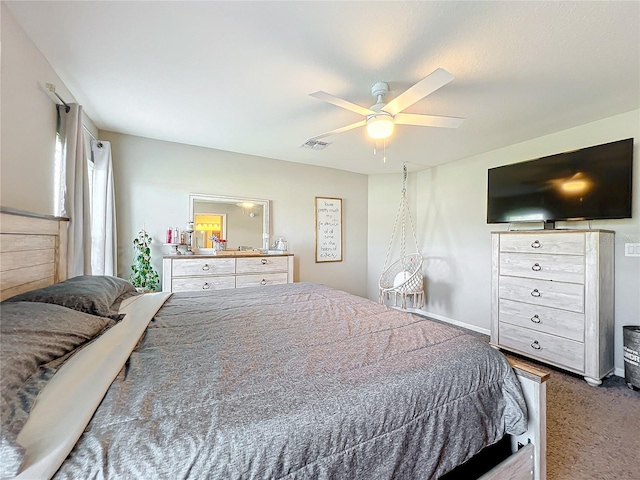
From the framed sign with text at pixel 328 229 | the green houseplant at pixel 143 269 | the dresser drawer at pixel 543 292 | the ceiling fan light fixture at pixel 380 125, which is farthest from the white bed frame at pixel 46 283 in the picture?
the framed sign with text at pixel 328 229

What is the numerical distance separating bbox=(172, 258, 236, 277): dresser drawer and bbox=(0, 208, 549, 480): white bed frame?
132cm

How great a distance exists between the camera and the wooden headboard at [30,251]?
52.3 inches

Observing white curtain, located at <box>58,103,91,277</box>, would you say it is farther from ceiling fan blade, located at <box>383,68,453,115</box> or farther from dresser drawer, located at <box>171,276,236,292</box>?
ceiling fan blade, located at <box>383,68,453,115</box>

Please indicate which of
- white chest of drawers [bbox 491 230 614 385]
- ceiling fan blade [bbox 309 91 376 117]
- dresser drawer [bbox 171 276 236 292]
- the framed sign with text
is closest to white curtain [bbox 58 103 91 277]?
dresser drawer [bbox 171 276 236 292]

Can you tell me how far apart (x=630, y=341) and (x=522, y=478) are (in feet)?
6.49

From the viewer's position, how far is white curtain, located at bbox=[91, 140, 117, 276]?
2834 mm

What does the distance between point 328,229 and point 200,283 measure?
2.15 metres

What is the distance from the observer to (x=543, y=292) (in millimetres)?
2674

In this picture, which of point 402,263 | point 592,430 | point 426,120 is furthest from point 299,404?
point 402,263

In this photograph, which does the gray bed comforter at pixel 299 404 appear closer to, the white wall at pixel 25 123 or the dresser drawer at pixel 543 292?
the white wall at pixel 25 123

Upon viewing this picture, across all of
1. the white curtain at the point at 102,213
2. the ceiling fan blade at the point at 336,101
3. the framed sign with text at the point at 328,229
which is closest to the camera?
the ceiling fan blade at the point at 336,101

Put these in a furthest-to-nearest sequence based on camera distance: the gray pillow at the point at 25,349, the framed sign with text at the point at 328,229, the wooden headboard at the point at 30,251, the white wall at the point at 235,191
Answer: the framed sign with text at the point at 328,229 < the white wall at the point at 235,191 < the wooden headboard at the point at 30,251 < the gray pillow at the point at 25,349

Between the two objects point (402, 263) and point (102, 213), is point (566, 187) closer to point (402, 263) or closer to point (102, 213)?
point (402, 263)

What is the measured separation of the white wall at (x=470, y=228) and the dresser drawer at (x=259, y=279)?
194 cm
